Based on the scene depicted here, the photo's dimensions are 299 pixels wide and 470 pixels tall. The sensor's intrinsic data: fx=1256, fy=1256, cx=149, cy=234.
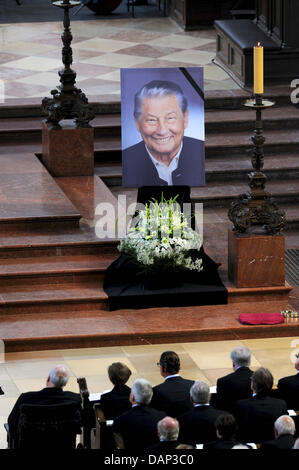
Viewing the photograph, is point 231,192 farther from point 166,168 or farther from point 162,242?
point 162,242

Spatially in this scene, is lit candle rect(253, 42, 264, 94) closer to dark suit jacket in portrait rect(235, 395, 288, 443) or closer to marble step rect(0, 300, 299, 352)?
marble step rect(0, 300, 299, 352)

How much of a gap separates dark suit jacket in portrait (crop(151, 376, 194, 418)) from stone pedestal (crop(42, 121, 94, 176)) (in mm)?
5585

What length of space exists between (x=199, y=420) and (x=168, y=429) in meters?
0.81

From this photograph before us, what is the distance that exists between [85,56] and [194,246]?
733 centimetres

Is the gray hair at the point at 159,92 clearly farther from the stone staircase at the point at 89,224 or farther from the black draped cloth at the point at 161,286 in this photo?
the black draped cloth at the point at 161,286

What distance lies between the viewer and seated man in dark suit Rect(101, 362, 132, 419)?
29.3ft

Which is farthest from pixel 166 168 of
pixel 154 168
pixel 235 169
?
pixel 235 169

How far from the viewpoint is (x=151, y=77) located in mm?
12828

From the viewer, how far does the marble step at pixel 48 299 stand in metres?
11.9

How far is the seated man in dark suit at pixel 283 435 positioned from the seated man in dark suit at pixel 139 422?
85 centimetres

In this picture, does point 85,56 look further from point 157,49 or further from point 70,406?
point 70,406

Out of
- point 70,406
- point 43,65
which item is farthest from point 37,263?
point 43,65

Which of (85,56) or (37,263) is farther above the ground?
(85,56)

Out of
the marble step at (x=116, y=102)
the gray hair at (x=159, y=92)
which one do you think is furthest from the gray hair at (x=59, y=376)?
the marble step at (x=116, y=102)
